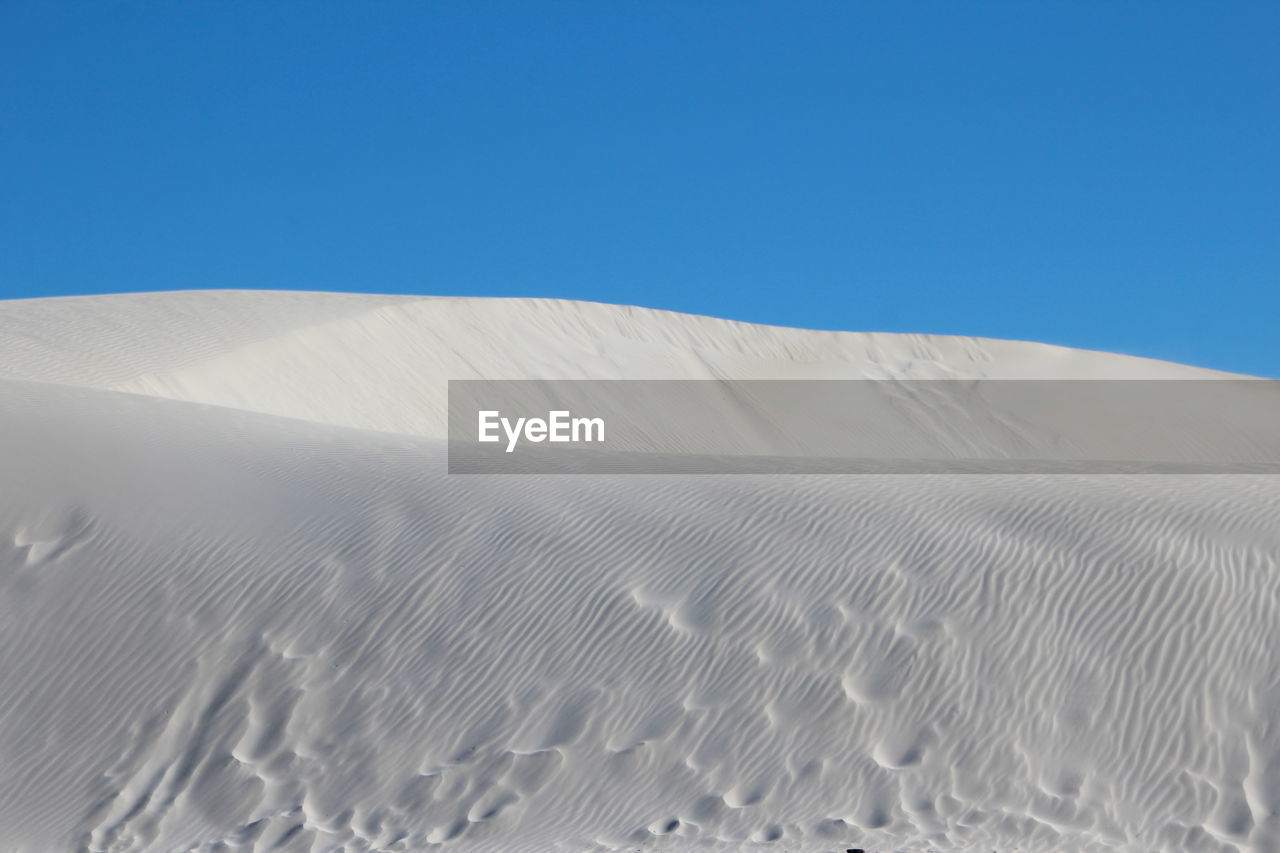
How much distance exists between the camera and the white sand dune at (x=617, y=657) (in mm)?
6531

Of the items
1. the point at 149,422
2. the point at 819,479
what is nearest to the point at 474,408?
the point at 149,422

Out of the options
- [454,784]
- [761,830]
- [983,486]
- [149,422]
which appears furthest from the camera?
[149,422]

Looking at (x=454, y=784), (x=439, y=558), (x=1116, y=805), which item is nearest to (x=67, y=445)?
(x=439, y=558)

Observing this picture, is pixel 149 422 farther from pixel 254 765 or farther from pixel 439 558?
pixel 254 765

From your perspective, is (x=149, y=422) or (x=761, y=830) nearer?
(x=761, y=830)

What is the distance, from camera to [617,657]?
761cm

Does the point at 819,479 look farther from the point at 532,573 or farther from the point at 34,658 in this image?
the point at 34,658

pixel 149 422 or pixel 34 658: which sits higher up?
pixel 149 422

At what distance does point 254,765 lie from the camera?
705cm

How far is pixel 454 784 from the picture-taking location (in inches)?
269

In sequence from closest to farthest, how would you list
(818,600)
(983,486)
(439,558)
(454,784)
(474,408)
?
1. (454,784)
2. (818,600)
3. (439,558)
4. (983,486)
5. (474,408)

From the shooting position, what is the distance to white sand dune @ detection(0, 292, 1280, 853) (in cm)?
653

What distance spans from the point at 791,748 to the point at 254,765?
9.44ft

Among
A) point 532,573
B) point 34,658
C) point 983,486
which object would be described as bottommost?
point 34,658
